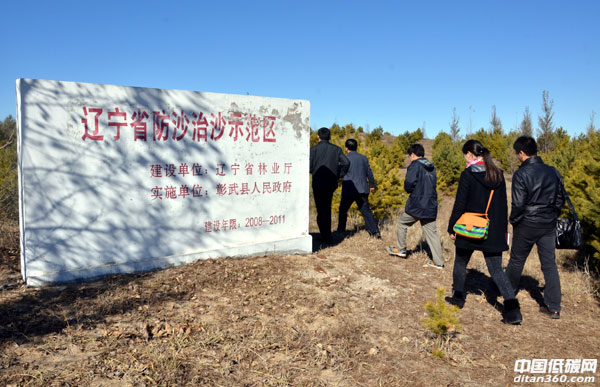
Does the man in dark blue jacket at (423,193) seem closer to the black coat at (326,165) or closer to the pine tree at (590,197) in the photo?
the black coat at (326,165)

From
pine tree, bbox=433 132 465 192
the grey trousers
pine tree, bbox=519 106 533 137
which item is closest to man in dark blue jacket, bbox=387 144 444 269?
the grey trousers

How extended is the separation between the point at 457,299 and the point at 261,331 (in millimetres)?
2418

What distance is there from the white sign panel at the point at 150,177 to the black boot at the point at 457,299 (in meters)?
2.37

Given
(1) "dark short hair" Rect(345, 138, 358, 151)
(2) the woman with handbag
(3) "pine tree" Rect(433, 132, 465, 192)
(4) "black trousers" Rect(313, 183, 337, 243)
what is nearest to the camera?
(2) the woman with handbag

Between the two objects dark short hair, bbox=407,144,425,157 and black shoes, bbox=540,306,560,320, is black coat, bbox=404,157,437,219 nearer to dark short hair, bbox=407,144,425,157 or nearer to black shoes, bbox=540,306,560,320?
dark short hair, bbox=407,144,425,157

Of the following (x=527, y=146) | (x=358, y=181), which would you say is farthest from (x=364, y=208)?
(x=527, y=146)

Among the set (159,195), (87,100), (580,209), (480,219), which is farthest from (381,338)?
(580,209)

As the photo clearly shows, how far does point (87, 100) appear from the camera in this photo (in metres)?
4.46

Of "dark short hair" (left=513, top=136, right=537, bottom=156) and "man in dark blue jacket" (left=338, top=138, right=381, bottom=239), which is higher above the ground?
"dark short hair" (left=513, top=136, right=537, bottom=156)

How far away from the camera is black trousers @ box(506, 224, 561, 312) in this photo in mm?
4379

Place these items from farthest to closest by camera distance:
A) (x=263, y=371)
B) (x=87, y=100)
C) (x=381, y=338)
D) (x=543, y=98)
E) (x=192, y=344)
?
(x=543, y=98) < (x=87, y=100) < (x=381, y=338) < (x=192, y=344) < (x=263, y=371)

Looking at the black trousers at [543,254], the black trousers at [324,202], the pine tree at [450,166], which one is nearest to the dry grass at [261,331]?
the black trousers at [543,254]

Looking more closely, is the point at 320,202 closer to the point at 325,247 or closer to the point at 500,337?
the point at 325,247

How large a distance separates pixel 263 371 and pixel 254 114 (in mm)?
3685
